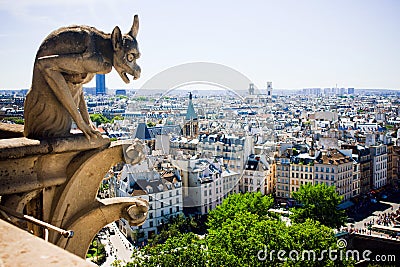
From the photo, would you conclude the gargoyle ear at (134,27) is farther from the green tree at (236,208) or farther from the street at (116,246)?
the street at (116,246)

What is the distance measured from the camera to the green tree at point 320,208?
95.5 ft

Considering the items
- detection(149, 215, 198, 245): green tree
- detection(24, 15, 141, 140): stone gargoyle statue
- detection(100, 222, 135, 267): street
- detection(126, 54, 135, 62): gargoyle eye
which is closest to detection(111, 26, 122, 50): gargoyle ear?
detection(24, 15, 141, 140): stone gargoyle statue

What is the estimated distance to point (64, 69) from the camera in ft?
13.7

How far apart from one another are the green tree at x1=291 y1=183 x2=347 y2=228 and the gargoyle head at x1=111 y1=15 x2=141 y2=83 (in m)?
25.6

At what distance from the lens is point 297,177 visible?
Answer: 41219 millimetres

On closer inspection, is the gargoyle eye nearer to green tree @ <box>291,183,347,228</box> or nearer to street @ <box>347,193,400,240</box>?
green tree @ <box>291,183,347,228</box>

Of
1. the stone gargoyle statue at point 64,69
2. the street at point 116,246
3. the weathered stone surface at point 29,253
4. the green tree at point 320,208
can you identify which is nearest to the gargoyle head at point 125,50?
the stone gargoyle statue at point 64,69

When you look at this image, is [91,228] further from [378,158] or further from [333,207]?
[378,158]

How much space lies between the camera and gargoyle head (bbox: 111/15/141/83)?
4281mm

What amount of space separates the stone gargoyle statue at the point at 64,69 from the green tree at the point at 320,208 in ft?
84.5

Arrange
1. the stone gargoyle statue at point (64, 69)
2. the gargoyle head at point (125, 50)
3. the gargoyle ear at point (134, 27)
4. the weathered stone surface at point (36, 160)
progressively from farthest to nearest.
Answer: the gargoyle ear at point (134, 27) → the gargoyle head at point (125, 50) → the stone gargoyle statue at point (64, 69) → the weathered stone surface at point (36, 160)

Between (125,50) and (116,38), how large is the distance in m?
0.13

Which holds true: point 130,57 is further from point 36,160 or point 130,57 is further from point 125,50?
point 36,160

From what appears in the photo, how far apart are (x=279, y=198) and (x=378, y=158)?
11.8 m
